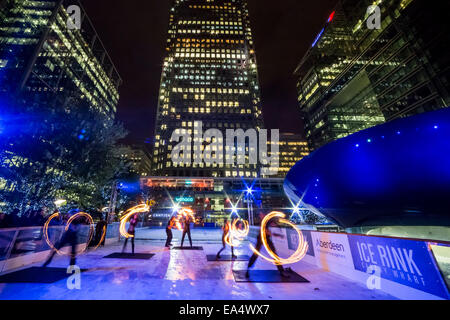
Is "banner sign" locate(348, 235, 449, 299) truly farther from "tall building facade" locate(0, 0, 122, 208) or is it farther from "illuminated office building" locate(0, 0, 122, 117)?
"illuminated office building" locate(0, 0, 122, 117)

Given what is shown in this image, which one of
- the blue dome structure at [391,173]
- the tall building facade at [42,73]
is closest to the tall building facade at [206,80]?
the tall building facade at [42,73]

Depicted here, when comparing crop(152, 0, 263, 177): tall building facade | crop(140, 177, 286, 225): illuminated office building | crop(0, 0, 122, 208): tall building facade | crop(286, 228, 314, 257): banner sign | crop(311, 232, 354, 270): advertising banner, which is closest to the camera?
crop(311, 232, 354, 270): advertising banner

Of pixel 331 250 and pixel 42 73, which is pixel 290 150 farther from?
pixel 331 250

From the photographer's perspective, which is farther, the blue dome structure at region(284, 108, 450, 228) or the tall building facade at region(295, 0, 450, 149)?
the tall building facade at region(295, 0, 450, 149)

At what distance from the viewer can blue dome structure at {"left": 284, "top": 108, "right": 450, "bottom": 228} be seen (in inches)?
320

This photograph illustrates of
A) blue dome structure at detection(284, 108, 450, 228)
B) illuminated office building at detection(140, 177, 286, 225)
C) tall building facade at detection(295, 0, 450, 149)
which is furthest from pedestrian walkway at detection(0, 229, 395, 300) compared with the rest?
illuminated office building at detection(140, 177, 286, 225)

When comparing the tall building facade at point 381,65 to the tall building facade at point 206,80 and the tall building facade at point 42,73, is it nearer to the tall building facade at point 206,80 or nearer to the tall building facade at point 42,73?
the tall building facade at point 206,80

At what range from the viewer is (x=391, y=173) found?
9.27 metres

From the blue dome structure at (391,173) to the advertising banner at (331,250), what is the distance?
16.2 ft

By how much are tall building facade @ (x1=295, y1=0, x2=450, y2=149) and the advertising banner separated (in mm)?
36605

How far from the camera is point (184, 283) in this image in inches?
209

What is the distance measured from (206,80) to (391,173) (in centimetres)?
9740
